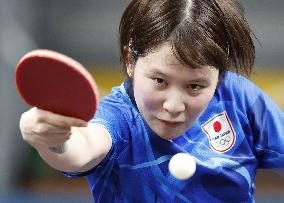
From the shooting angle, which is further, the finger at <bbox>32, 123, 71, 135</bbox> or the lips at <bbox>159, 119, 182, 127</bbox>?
the lips at <bbox>159, 119, 182, 127</bbox>

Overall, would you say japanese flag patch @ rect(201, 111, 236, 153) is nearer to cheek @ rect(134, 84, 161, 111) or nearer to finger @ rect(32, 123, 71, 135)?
cheek @ rect(134, 84, 161, 111)

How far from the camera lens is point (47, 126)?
1.27 m

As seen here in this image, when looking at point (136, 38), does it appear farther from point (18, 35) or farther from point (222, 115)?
point (18, 35)

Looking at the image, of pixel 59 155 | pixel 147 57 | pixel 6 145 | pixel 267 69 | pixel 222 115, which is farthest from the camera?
pixel 267 69

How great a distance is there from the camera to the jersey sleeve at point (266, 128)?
180cm

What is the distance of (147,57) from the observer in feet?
4.95

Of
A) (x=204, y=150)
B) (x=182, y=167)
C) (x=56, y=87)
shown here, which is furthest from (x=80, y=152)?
(x=204, y=150)

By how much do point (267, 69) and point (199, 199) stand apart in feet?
10.4

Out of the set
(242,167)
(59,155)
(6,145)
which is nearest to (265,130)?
(242,167)

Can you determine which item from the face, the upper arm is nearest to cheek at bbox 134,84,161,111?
the face

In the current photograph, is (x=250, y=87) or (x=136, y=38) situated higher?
(x=136, y=38)

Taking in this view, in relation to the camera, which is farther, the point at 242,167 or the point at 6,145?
the point at 6,145

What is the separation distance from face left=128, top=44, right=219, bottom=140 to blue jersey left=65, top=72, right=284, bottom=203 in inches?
4.6

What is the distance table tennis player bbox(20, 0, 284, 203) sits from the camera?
4.79 ft
